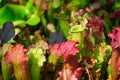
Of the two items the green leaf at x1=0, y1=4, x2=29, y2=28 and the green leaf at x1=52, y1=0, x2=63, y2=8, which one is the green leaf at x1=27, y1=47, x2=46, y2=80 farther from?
the green leaf at x1=52, y1=0, x2=63, y2=8

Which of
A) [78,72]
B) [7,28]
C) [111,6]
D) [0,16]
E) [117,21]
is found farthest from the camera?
[111,6]

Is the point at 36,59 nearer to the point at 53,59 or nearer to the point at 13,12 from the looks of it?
the point at 53,59

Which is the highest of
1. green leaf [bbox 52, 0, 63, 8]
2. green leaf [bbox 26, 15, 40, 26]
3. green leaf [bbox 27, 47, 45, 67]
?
green leaf [bbox 52, 0, 63, 8]

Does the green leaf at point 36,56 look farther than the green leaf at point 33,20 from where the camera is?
No

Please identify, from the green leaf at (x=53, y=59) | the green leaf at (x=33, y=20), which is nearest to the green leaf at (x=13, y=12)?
the green leaf at (x=33, y=20)

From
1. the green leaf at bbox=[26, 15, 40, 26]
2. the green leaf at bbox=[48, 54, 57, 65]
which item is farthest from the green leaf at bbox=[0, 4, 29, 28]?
the green leaf at bbox=[48, 54, 57, 65]

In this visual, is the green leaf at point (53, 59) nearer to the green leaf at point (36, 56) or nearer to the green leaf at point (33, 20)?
the green leaf at point (36, 56)

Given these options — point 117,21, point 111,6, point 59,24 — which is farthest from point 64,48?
point 111,6

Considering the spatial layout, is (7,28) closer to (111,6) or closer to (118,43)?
(118,43)

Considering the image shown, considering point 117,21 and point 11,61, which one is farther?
point 117,21

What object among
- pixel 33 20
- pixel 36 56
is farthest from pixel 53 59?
pixel 33 20

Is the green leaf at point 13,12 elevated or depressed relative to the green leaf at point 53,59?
elevated
